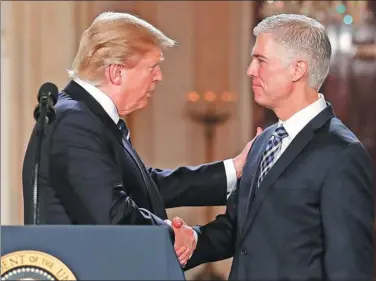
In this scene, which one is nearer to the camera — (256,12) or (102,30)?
(102,30)

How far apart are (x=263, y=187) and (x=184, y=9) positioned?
434 cm

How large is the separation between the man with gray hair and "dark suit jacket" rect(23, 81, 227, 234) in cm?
15

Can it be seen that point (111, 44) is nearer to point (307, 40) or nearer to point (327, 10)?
point (307, 40)

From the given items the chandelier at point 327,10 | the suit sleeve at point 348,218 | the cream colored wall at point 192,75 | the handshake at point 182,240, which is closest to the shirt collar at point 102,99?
the handshake at point 182,240

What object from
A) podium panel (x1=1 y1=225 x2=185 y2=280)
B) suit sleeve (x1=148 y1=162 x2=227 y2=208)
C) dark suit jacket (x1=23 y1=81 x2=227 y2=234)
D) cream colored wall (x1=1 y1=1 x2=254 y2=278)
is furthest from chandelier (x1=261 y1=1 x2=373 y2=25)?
podium panel (x1=1 y1=225 x2=185 y2=280)

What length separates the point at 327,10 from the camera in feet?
21.0

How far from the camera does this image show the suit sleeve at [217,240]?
8.73ft

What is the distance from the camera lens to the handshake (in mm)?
2420

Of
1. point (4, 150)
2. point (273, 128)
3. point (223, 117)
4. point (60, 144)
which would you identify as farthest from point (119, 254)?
point (223, 117)

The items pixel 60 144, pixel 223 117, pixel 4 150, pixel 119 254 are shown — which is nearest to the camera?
pixel 119 254

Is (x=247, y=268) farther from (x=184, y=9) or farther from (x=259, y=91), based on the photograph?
(x=184, y=9)

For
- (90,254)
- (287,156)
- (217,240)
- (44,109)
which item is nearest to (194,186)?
(217,240)

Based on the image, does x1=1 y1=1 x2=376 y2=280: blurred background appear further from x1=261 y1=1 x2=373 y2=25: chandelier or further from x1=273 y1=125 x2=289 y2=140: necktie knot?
x1=273 y1=125 x2=289 y2=140: necktie knot

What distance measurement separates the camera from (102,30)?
94.7 inches
